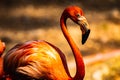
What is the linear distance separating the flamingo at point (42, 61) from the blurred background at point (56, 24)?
8.26 ft

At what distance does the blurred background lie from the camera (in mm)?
Answer: 5613

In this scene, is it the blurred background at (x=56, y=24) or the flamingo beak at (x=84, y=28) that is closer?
the flamingo beak at (x=84, y=28)

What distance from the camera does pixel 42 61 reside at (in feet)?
8.87

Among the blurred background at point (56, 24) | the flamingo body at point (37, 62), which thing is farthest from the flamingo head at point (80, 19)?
the blurred background at point (56, 24)

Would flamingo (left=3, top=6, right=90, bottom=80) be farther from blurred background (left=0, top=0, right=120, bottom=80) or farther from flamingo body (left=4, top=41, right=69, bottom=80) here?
blurred background (left=0, top=0, right=120, bottom=80)

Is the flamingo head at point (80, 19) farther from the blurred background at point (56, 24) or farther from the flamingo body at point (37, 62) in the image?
the blurred background at point (56, 24)

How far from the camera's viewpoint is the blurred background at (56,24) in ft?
18.4

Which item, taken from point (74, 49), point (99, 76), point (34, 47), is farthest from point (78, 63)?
point (99, 76)

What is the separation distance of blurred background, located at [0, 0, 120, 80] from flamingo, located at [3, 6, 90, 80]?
2517mm

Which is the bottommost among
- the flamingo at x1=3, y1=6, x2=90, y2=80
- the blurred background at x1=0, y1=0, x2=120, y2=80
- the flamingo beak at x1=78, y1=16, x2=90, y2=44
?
the blurred background at x1=0, y1=0, x2=120, y2=80

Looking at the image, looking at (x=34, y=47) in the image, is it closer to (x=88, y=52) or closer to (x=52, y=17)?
(x=88, y=52)

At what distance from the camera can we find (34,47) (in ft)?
9.13

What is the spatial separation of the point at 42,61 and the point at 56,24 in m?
3.30

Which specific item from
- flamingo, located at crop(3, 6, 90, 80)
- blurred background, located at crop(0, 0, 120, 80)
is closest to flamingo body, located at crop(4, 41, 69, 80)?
flamingo, located at crop(3, 6, 90, 80)
